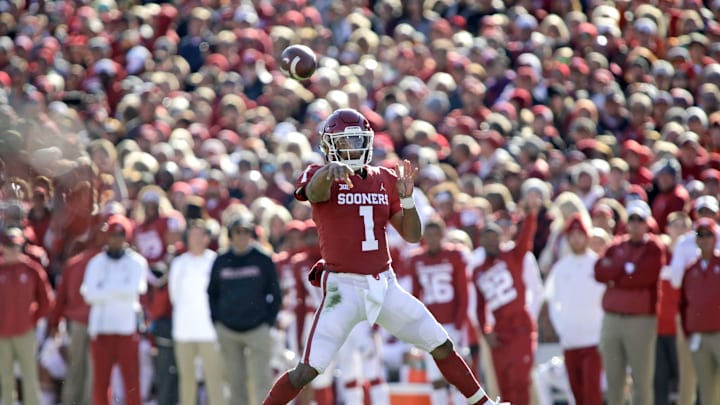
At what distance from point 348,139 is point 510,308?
4.34 meters

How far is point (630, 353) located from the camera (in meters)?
10.6

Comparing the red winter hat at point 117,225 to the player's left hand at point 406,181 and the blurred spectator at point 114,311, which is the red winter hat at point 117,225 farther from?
the player's left hand at point 406,181

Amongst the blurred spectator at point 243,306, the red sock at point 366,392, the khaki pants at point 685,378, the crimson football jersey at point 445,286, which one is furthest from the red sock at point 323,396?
the khaki pants at point 685,378

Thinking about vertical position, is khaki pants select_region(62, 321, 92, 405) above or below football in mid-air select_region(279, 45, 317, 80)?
below

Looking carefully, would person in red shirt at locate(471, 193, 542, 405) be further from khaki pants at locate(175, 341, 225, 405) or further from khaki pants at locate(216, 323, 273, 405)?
khaki pants at locate(175, 341, 225, 405)

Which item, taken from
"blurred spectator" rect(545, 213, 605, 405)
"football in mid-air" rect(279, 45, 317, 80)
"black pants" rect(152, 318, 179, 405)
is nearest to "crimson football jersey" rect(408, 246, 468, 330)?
"blurred spectator" rect(545, 213, 605, 405)

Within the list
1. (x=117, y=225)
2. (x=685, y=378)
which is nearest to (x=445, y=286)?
(x=685, y=378)

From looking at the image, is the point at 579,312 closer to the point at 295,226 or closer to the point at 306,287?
the point at 306,287

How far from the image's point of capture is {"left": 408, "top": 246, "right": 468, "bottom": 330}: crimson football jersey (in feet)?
38.2

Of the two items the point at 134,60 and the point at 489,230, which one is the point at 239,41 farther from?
the point at 489,230

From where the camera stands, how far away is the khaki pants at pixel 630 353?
34.8ft

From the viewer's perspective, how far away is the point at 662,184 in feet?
39.4

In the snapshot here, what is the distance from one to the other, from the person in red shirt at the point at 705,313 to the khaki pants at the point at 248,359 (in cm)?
348

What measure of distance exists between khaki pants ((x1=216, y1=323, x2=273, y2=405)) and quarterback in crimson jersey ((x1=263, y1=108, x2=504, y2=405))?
4242 millimetres
